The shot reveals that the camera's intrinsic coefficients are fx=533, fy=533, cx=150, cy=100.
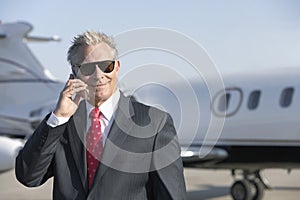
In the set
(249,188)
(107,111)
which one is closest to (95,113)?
(107,111)

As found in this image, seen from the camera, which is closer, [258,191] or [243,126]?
[243,126]

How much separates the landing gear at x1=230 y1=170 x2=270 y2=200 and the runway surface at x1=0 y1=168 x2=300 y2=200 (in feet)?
3.27

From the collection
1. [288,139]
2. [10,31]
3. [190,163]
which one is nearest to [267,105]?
[288,139]

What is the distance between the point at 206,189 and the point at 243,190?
2.90 metres

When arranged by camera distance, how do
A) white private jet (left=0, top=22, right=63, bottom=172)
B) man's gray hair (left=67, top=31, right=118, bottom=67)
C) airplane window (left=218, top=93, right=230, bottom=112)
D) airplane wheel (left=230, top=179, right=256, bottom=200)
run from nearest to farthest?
1. man's gray hair (left=67, top=31, right=118, bottom=67)
2. airplane window (left=218, top=93, right=230, bottom=112)
3. airplane wheel (left=230, top=179, right=256, bottom=200)
4. white private jet (left=0, top=22, right=63, bottom=172)

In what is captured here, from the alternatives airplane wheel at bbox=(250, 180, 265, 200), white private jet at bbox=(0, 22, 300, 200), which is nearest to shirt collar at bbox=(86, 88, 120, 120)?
white private jet at bbox=(0, 22, 300, 200)

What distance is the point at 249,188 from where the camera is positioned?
1062 cm

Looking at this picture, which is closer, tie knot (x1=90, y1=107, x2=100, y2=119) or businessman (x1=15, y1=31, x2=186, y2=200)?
businessman (x1=15, y1=31, x2=186, y2=200)

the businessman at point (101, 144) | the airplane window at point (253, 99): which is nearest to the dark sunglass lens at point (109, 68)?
the businessman at point (101, 144)

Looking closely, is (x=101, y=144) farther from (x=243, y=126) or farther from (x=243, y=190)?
(x=243, y=190)

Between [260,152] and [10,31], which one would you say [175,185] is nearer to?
[260,152]

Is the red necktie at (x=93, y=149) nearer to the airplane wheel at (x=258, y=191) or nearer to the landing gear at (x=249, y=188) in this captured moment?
the landing gear at (x=249, y=188)

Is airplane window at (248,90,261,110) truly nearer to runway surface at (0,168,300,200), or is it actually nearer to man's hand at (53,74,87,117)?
runway surface at (0,168,300,200)

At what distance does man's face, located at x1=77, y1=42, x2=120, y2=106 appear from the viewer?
2.06 meters
